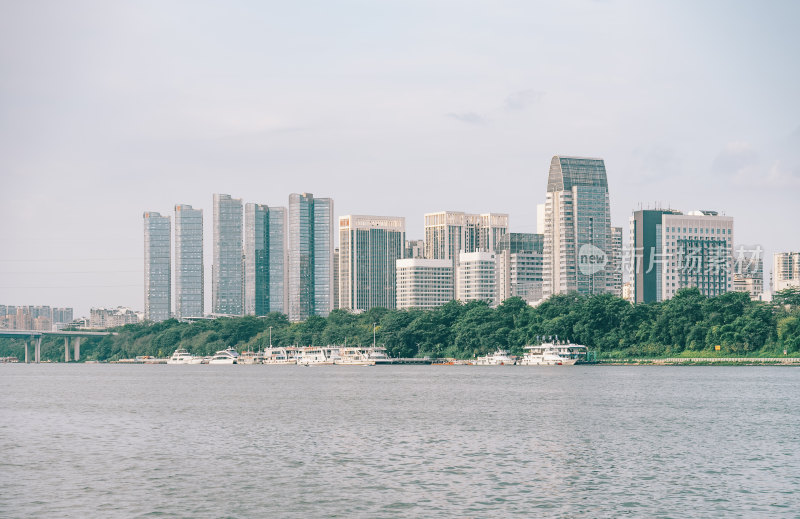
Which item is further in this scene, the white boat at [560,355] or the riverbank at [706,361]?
the white boat at [560,355]

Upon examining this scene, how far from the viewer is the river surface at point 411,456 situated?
42.8m

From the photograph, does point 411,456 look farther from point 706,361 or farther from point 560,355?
point 560,355

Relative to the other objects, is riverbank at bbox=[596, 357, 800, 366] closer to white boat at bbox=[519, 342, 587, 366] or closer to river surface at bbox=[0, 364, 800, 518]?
white boat at bbox=[519, 342, 587, 366]

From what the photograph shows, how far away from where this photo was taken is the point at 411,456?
187 feet

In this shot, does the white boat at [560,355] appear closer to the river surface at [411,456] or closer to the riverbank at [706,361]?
the riverbank at [706,361]

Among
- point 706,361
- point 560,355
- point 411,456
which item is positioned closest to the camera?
point 411,456

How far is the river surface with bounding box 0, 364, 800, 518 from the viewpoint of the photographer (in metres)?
42.8

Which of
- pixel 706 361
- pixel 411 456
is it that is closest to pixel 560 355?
pixel 706 361

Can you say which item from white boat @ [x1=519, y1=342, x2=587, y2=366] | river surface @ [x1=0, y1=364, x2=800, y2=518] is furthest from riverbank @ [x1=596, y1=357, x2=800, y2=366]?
river surface @ [x1=0, y1=364, x2=800, y2=518]

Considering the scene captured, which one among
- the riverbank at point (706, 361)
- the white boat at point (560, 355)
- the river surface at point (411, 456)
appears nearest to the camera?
the river surface at point (411, 456)

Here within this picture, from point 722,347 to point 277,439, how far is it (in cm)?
12598

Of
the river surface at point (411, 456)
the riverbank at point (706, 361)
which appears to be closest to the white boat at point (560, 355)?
the riverbank at point (706, 361)

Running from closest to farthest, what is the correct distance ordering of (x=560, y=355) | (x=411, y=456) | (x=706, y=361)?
(x=411, y=456)
(x=706, y=361)
(x=560, y=355)

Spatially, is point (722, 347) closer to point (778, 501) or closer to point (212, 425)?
point (212, 425)
